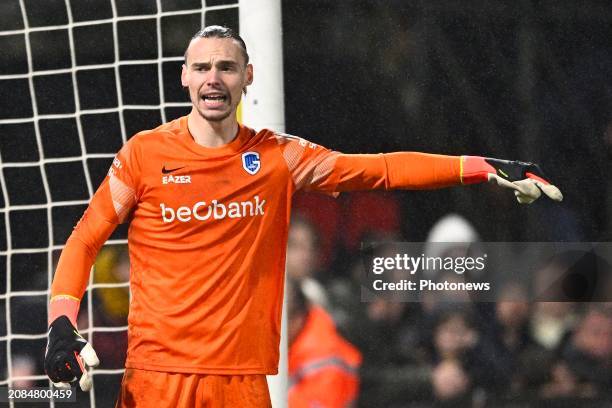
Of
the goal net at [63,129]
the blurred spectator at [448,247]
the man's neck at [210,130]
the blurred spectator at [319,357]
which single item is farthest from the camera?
the blurred spectator at [319,357]

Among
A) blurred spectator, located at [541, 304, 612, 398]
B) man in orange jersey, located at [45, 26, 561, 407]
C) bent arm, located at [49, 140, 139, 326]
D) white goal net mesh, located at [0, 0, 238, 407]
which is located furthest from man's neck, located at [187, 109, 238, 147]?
blurred spectator, located at [541, 304, 612, 398]

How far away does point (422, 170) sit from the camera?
9.98 ft

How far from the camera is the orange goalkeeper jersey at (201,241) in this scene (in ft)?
9.57

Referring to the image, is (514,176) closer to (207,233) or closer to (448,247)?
(207,233)

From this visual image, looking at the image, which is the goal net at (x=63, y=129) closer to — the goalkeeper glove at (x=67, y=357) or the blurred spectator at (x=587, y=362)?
the goalkeeper glove at (x=67, y=357)

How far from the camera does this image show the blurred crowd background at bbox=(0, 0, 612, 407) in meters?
4.78

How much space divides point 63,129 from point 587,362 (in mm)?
2295

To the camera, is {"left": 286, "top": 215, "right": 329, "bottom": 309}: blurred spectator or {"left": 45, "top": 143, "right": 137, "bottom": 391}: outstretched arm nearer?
{"left": 45, "top": 143, "right": 137, "bottom": 391}: outstretched arm

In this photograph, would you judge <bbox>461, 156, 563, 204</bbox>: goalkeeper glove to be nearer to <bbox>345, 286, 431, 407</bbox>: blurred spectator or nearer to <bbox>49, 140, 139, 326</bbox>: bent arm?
<bbox>49, 140, 139, 326</bbox>: bent arm

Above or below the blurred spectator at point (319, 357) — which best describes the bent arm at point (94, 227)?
above

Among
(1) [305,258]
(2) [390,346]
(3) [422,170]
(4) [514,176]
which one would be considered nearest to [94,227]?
(3) [422,170]

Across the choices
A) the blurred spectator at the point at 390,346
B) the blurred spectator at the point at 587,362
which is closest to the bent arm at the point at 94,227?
the blurred spectator at the point at 390,346

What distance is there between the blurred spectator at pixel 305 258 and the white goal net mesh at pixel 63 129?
0.68 meters

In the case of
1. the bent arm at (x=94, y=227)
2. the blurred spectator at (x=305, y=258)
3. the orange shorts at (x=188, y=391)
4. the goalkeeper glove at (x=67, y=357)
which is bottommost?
the blurred spectator at (x=305, y=258)
